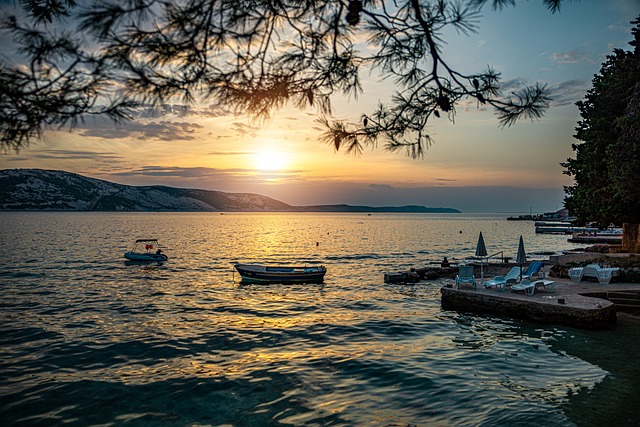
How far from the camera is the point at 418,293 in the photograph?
2720 cm

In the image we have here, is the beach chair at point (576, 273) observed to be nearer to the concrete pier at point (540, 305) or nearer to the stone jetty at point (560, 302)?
the stone jetty at point (560, 302)

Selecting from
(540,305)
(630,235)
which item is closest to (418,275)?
(540,305)

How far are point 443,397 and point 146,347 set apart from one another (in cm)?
1065

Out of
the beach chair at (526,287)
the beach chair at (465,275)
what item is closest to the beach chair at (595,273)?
the beach chair at (526,287)

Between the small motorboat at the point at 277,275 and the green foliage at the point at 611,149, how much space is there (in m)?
21.3

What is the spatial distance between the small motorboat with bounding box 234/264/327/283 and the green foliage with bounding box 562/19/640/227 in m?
21.3

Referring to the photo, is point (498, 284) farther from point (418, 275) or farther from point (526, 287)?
point (418, 275)

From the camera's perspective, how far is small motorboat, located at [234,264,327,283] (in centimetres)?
3172

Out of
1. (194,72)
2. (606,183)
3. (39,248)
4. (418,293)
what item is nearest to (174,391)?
(194,72)

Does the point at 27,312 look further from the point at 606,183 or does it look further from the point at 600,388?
the point at 606,183

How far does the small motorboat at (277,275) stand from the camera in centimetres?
3172

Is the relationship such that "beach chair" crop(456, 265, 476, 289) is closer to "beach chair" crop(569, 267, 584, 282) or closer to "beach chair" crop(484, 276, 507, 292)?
"beach chair" crop(484, 276, 507, 292)

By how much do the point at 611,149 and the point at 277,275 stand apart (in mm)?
24864

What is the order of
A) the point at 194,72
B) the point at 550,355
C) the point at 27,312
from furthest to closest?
the point at 27,312 < the point at 550,355 < the point at 194,72
